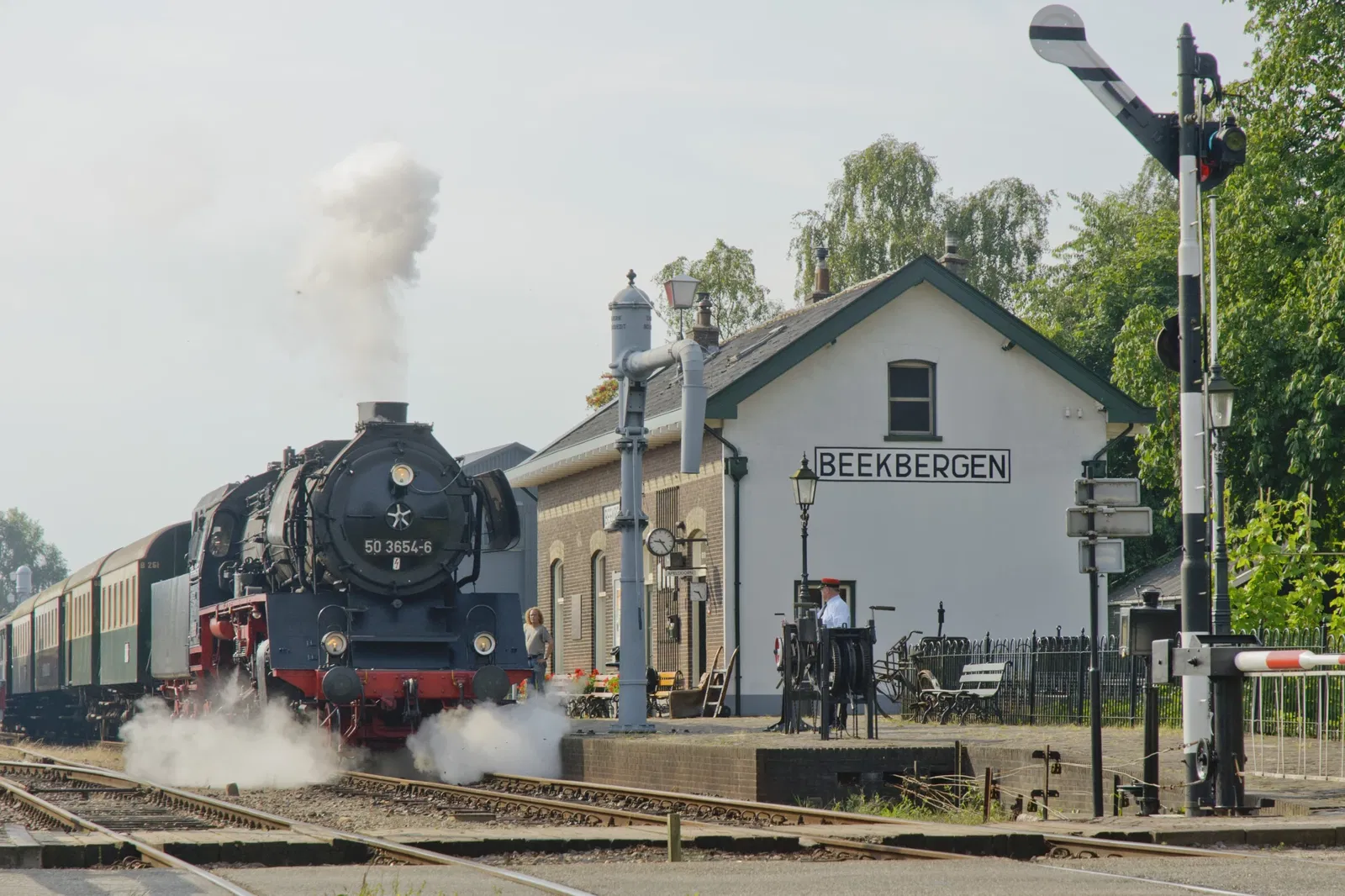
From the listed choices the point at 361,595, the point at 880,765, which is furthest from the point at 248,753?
the point at 880,765

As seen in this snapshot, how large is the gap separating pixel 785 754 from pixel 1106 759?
2510mm

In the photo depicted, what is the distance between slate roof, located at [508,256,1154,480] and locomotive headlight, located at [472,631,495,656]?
8.40m

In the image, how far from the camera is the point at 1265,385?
2811cm

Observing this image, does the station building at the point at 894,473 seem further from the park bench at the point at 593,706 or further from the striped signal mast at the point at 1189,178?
the striped signal mast at the point at 1189,178

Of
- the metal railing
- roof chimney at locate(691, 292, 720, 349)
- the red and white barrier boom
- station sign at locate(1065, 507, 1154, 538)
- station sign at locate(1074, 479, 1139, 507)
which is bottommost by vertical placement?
the metal railing

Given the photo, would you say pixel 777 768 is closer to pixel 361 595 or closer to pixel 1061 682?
pixel 361 595

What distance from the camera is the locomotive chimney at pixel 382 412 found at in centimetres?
1816

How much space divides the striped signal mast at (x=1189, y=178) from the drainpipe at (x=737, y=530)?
13422mm

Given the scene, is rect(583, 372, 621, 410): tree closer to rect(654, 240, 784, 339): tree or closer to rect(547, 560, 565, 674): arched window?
rect(654, 240, 784, 339): tree

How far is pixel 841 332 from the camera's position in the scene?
26.1 metres

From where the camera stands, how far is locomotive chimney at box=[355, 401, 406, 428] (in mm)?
18156

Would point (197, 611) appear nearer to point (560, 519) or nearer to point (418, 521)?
point (418, 521)

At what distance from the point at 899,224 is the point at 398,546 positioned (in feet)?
95.8

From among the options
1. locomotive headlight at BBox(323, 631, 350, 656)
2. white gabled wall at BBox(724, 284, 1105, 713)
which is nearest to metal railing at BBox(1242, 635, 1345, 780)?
locomotive headlight at BBox(323, 631, 350, 656)
